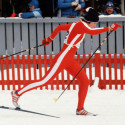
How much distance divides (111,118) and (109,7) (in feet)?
22.0

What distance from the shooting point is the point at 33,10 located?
13906 millimetres

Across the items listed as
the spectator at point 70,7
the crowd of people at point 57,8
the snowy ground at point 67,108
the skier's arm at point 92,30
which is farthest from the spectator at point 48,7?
the skier's arm at point 92,30

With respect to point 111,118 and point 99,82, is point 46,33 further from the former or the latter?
point 111,118

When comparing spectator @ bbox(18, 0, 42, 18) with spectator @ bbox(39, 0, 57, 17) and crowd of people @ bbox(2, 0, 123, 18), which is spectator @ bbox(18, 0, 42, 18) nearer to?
crowd of people @ bbox(2, 0, 123, 18)

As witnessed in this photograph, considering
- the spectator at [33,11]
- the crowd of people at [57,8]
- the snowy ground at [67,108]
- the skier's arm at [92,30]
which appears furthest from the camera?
the spectator at [33,11]

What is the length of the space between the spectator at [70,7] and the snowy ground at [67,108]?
11.5 feet

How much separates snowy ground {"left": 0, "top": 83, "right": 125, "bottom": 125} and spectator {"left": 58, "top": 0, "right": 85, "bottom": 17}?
3498 millimetres

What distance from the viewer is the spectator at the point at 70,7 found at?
13411 millimetres

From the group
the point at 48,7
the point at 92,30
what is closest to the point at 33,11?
the point at 48,7

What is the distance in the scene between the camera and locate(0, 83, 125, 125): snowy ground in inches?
293

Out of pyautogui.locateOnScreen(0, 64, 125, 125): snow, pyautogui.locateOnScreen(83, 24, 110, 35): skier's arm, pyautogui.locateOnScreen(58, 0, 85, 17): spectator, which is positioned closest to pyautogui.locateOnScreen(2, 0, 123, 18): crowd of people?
pyautogui.locateOnScreen(58, 0, 85, 17): spectator

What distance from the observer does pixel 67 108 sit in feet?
28.4

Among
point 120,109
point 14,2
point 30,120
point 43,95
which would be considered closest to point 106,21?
point 43,95

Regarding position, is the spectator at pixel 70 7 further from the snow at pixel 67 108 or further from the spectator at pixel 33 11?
the snow at pixel 67 108
